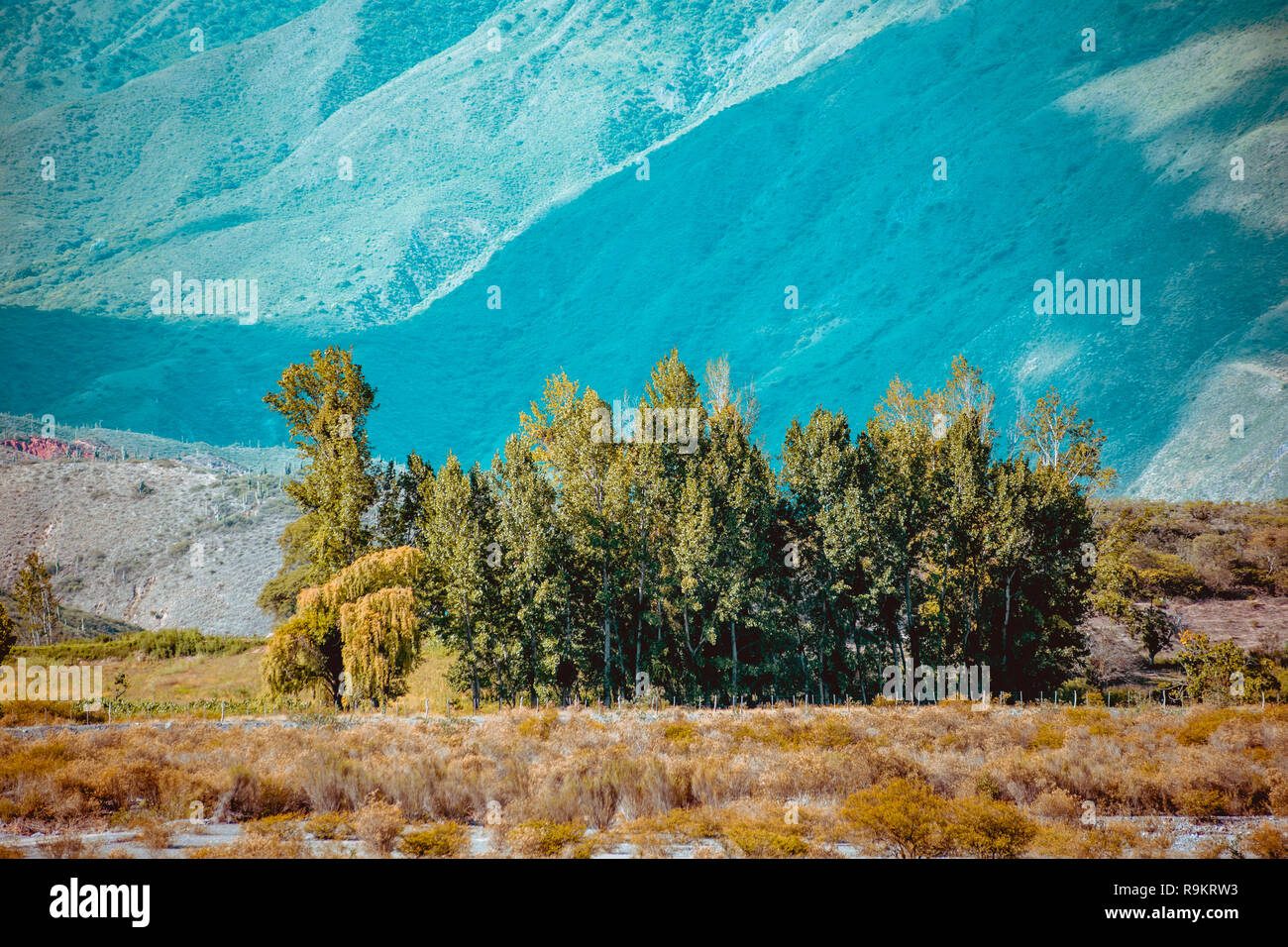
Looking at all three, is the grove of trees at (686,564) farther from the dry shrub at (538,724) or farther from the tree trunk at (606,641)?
the dry shrub at (538,724)

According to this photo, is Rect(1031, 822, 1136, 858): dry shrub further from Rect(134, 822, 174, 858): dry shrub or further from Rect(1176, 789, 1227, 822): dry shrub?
Rect(134, 822, 174, 858): dry shrub

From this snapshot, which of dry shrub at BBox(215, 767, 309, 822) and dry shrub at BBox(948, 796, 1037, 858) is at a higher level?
dry shrub at BBox(948, 796, 1037, 858)

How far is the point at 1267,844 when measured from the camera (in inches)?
674

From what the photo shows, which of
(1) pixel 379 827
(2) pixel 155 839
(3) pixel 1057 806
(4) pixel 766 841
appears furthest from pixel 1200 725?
(2) pixel 155 839

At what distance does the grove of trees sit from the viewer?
45656mm

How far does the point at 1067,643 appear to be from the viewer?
49281 mm

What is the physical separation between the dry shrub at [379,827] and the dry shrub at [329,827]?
27 centimetres

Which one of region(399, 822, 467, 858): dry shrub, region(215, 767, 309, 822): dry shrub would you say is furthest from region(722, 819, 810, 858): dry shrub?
region(215, 767, 309, 822): dry shrub

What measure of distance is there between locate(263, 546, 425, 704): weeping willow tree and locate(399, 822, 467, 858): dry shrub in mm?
26392

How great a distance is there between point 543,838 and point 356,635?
28.6 meters

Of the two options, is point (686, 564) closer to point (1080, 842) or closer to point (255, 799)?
point (255, 799)

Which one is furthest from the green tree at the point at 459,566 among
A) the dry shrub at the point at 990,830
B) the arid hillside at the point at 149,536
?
the arid hillside at the point at 149,536
